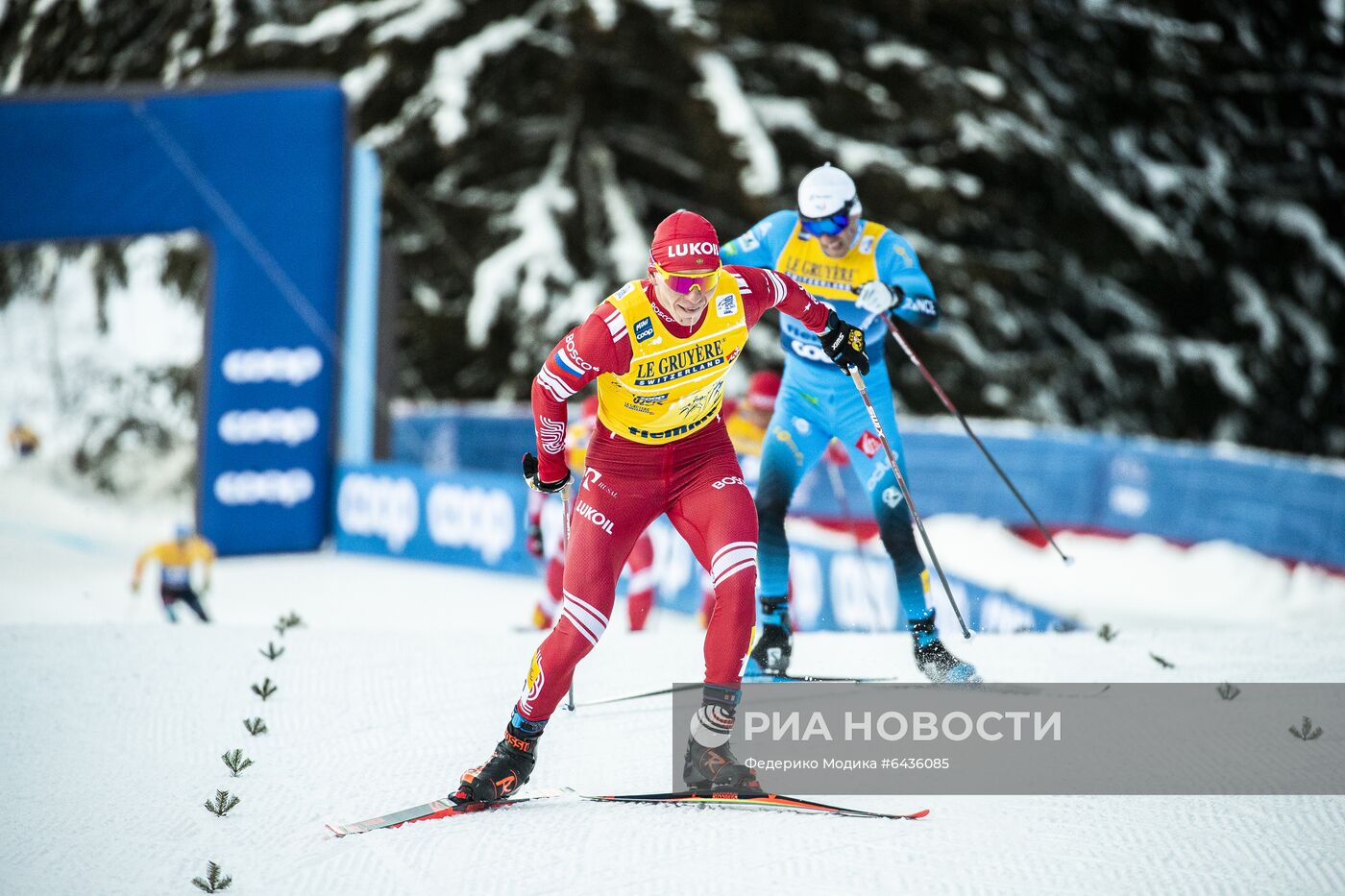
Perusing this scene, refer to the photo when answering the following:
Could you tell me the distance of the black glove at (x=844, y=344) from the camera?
626 cm

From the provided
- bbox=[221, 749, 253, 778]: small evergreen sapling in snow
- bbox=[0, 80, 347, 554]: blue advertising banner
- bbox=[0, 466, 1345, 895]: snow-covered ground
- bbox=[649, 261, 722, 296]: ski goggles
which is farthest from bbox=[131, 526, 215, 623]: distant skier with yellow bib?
bbox=[649, 261, 722, 296]: ski goggles

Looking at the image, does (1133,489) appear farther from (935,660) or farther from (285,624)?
(285,624)

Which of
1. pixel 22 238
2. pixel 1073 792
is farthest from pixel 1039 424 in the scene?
pixel 1073 792

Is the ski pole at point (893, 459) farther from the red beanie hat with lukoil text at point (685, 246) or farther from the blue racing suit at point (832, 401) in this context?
the red beanie hat with lukoil text at point (685, 246)

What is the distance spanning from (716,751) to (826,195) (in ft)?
Result: 9.21

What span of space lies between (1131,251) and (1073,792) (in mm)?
22664

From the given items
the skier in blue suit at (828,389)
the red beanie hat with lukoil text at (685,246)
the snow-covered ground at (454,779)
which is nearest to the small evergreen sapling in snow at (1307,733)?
the snow-covered ground at (454,779)

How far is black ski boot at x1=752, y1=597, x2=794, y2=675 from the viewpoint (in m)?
7.05

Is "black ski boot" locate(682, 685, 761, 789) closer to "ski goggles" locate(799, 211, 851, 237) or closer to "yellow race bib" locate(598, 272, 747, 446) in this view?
"yellow race bib" locate(598, 272, 747, 446)

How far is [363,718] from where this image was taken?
21.2 ft

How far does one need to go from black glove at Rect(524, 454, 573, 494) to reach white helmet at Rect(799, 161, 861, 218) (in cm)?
201

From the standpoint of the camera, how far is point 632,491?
18.1ft

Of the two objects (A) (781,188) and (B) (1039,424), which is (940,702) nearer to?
(A) (781,188)

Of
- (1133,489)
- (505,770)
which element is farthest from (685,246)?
(1133,489)
